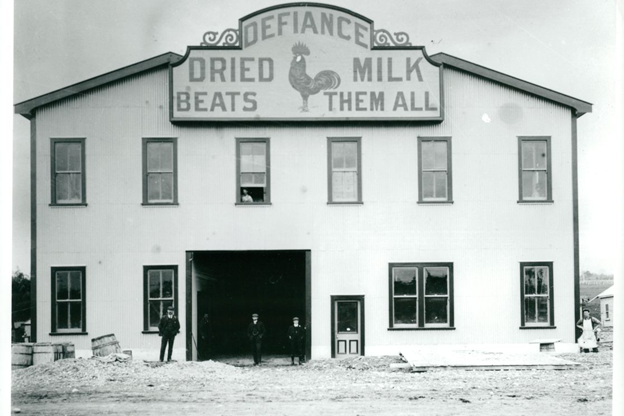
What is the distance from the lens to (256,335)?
10.1m

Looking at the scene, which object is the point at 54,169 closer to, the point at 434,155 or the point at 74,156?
the point at 74,156

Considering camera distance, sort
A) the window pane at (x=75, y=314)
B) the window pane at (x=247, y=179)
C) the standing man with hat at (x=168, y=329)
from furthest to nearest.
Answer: the window pane at (x=247, y=179) < the standing man with hat at (x=168, y=329) < the window pane at (x=75, y=314)

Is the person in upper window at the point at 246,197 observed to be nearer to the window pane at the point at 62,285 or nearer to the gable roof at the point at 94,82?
the gable roof at the point at 94,82

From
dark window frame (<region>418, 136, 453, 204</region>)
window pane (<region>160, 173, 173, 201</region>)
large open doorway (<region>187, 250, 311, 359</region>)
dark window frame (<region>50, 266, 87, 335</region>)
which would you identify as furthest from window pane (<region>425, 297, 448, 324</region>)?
dark window frame (<region>50, 266, 87, 335</region>)

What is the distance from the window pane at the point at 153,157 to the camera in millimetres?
9867

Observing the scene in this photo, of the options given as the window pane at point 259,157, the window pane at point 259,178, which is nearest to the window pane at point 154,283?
the window pane at point 259,178

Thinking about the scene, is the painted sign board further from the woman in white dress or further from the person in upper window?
the woman in white dress

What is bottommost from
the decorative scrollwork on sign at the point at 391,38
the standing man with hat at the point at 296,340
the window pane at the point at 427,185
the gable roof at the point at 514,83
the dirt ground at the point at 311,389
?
the dirt ground at the point at 311,389

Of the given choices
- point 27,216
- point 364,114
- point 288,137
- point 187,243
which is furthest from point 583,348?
point 27,216

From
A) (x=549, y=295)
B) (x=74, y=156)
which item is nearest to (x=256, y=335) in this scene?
(x=74, y=156)

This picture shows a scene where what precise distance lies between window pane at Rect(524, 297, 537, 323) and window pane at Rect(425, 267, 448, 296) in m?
Result: 1.13

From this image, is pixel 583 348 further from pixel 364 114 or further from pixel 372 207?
pixel 364 114

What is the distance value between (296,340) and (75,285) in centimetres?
321

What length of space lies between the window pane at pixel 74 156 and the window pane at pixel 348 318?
4201 mm
